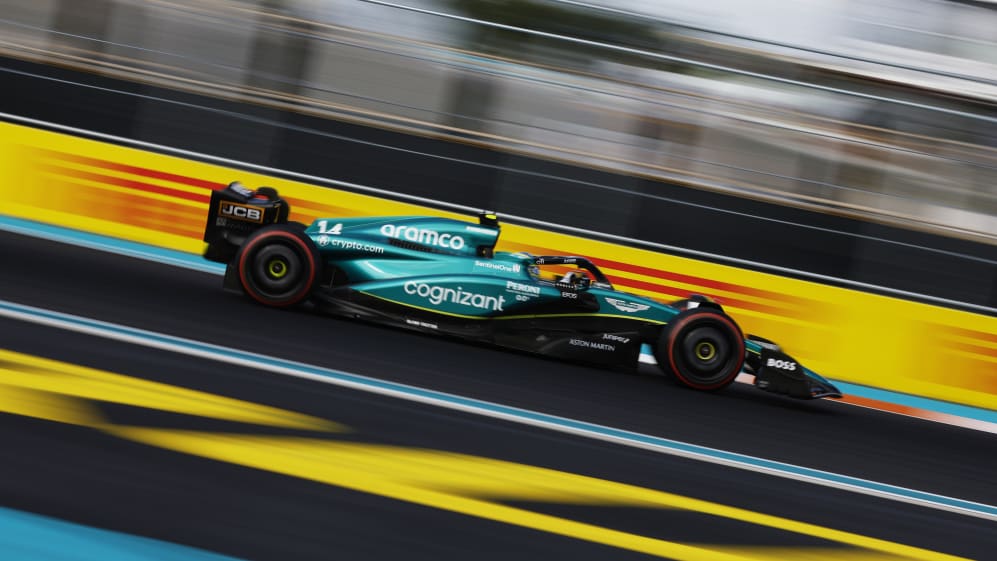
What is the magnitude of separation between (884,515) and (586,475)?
129 centimetres

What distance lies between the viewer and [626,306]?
6379mm

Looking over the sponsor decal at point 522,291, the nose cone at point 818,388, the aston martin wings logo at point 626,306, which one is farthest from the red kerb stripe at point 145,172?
the nose cone at point 818,388

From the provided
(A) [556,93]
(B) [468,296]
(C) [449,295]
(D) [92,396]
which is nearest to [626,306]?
(B) [468,296]

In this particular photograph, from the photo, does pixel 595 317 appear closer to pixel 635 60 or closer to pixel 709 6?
pixel 635 60

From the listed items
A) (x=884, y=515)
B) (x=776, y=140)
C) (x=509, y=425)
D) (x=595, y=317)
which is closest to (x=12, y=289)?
(x=509, y=425)

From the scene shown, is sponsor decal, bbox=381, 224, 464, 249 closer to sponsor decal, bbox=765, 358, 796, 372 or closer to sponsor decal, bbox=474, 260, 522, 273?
sponsor decal, bbox=474, 260, 522, 273

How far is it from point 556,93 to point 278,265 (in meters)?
4.08

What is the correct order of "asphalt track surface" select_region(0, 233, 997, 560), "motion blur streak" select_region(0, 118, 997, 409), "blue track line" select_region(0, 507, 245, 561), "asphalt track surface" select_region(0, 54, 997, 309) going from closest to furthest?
"blue track line" select_region(0, 507, 245, 561) < "asphalt track surface" select_region(0, 233, 997, 560) < "motion blur streak" select_region(0, 118, 997, 409) < "asphalt track surface" select_region(0, 54, 997, 309)

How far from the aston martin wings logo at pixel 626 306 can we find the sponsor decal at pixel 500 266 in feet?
1.90

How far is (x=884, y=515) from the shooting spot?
4.39m

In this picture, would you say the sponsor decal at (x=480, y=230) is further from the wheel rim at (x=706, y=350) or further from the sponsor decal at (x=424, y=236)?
the wheel rim at (x=706, y=350)

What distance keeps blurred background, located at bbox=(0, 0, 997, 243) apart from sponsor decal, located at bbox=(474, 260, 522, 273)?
3161 mm

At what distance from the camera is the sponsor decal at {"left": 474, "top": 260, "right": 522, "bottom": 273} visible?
634 cm

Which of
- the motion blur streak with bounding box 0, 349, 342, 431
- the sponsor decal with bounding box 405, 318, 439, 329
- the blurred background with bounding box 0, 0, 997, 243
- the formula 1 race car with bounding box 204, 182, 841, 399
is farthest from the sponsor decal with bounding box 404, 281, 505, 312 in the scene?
the blurred background with bounding box 0, 0, 997, 243
